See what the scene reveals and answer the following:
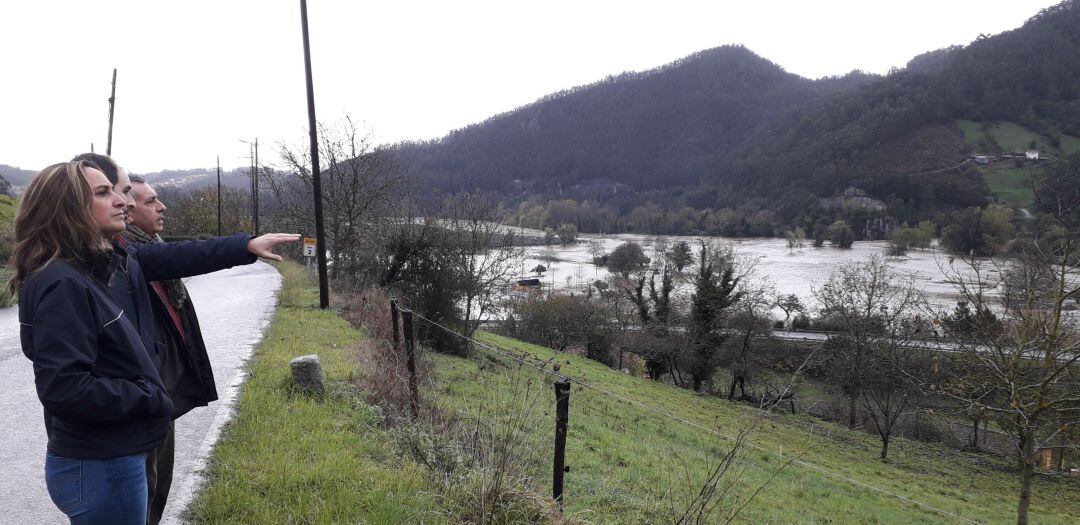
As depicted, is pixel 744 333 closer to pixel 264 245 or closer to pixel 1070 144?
pixel 264 245

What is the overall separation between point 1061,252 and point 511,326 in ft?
111

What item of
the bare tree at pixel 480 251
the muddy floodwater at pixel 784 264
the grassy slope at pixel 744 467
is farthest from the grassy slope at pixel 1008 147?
the bare tree at pixel 480 251

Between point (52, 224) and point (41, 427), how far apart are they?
4.34m

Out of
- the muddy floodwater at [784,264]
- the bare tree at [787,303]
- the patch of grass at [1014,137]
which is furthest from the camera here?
the patch of grass at [1014,137]

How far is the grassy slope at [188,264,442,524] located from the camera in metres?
3.26

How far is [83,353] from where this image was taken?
161 centimetres

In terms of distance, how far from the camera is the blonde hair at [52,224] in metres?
1.71

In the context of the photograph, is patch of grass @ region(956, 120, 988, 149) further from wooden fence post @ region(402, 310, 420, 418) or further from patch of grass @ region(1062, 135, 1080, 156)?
wooden fence post @ region(402, 310, 420, 418)

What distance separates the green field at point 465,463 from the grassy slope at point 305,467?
0.01m

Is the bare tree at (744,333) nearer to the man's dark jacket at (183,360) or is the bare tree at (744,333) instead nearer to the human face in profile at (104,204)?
the man's dark jacket at (183,360)

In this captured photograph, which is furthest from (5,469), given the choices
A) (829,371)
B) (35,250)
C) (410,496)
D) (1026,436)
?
(829,371)

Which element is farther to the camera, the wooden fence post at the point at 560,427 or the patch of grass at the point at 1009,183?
the patch of grass at the point at 1009,183

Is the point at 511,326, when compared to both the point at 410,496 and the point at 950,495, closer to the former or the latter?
the point at 950,495

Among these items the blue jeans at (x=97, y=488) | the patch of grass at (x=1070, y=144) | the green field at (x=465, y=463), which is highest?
the patch of grass at (x=1070, y=144)
